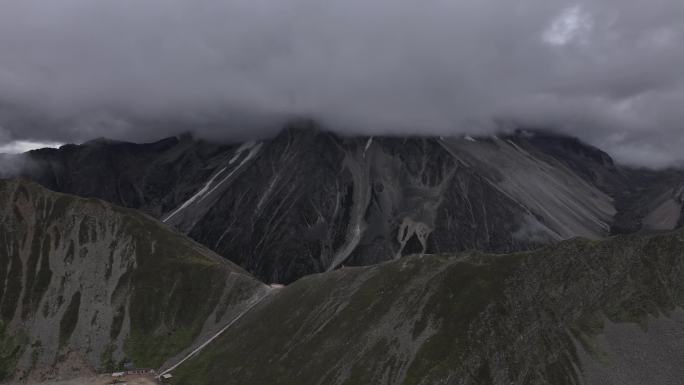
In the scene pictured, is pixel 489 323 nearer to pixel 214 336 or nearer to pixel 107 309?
pixel 214 336

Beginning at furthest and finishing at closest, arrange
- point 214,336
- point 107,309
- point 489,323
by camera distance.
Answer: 1. point 107,309
2. point 214,336
3. point 489,323

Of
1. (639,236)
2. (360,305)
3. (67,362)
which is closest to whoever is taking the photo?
(639,236)

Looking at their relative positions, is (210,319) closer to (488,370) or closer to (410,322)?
(410,322)

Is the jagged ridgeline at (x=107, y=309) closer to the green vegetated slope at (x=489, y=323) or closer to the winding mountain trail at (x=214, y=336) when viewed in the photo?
the winding mountain trail at (x=214, y=336)

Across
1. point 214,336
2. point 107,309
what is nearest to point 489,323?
point 214,336

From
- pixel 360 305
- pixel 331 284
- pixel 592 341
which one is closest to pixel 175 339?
pixel 331 284

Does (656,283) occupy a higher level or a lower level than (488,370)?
higher

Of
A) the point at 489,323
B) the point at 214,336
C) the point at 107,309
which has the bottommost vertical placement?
the point at 107,309

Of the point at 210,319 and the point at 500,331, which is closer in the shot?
the point at 500,331
